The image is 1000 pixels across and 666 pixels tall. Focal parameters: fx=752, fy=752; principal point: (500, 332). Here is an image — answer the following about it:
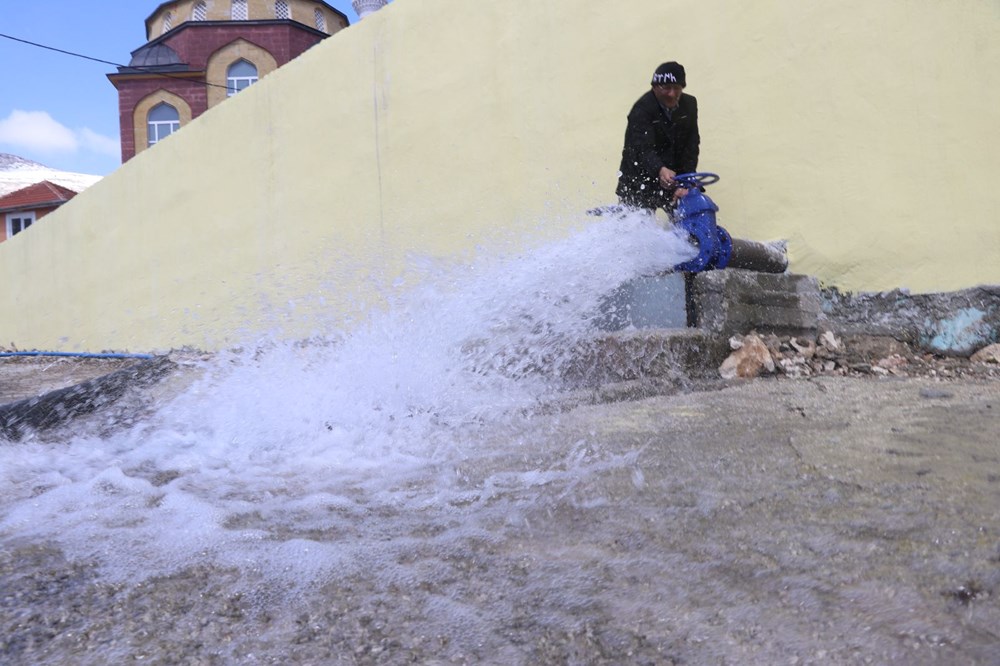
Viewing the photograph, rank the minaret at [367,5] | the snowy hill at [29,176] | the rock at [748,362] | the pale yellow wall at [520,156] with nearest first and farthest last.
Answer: the rock at [748,362]
the pale yellow wall at [520,156]
the minaret at [367,5]
the snowy hill at [29,176]

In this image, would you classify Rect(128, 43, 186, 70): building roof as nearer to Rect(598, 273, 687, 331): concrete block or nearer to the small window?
the small window

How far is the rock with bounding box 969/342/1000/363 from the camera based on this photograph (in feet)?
11.3

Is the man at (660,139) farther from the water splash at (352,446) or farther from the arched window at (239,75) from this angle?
the arched window at (239,75)

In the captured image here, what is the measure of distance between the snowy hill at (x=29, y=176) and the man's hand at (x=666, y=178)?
23.5 meters

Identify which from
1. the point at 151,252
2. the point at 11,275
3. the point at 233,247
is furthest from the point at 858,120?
the point at 11,275

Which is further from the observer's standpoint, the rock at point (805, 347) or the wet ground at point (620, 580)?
the rock at point (805, 347)

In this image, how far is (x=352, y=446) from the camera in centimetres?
266

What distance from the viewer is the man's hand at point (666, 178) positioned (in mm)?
3738

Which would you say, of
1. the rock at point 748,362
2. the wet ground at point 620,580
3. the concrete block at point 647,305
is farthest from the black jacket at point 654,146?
the wet ground at point 620,580

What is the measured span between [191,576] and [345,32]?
5.47 meters

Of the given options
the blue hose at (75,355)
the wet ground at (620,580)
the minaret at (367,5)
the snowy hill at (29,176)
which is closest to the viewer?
the wet ground at (620,580)

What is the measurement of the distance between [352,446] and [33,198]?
935 inches

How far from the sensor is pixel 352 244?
5.94 metres

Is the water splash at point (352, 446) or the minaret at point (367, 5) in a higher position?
the minaret at point (367, 5)
